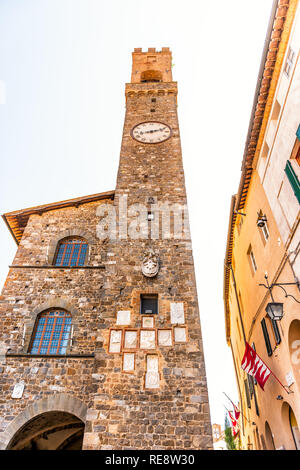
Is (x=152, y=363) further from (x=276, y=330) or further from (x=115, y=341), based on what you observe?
(x=276, y=330)

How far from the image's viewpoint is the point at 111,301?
31.7ft

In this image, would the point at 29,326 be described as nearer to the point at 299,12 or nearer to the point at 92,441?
the point at 92,441

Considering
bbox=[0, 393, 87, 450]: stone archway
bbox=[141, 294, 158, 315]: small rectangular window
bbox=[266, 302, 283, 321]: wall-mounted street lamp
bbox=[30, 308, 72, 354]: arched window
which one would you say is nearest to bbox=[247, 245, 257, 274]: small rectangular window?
bbox=[266, 302, 283, 321]: wall-mounted street lamp

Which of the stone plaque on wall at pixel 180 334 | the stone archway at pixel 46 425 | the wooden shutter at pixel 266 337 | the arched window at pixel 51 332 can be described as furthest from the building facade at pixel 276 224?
the arched window at pixel 51 332

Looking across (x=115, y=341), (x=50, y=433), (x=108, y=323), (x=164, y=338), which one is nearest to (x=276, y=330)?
(x=164, y=338)

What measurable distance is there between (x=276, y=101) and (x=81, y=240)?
781 cm

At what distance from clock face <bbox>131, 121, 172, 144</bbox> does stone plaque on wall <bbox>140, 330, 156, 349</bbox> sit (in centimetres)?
908

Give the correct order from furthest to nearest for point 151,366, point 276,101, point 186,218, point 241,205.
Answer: point 241,205
point 186,218
point 276,101
point 151,366

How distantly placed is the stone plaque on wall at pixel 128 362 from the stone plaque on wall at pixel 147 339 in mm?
367

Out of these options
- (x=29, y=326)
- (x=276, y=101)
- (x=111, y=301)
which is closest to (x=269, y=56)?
(x=276, y=101)

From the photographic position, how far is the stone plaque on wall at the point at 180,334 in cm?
879

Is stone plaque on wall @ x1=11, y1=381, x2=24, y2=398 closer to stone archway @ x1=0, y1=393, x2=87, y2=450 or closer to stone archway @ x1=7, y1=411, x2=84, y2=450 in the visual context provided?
stone archway @ x1=0, y1=393, x2=87, y2=450

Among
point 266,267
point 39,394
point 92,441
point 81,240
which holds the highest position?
point 81,240

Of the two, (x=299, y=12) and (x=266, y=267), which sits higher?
(x=299, y=12)
